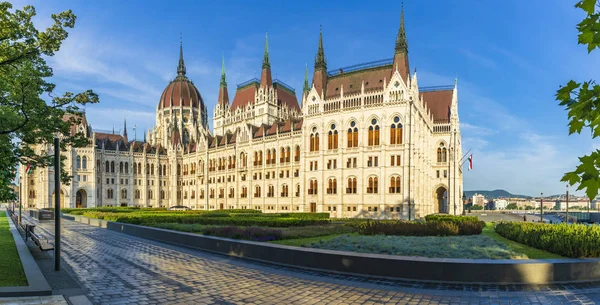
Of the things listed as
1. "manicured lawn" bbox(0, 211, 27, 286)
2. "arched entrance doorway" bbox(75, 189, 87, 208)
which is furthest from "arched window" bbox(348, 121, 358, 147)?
"arched entrance doorway" bbox(75, 189, 87, 208)

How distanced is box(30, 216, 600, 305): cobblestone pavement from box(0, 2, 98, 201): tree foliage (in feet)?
18.6

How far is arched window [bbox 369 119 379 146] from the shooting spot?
54.6 meters

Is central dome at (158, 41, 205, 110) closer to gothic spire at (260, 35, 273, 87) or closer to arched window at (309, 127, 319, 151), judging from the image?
gothic spire at (260, 35, 273, 87)

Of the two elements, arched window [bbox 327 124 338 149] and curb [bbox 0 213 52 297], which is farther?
arched window [bbox 327 124 338 149]

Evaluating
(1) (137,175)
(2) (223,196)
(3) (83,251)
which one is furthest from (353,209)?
(1) (137,175)

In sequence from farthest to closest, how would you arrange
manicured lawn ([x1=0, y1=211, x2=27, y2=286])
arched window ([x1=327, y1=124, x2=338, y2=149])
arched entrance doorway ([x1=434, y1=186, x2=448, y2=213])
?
arched entrance doorway ([x1=434, y1=186, x2=448, y2=213]) → arched window ([x1=327, y1=124, x2=338, y2=149]) → manicured lawn ([x1=0, y1=211, x2=27, y2=286])

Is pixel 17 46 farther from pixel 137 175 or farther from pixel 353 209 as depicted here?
pixel 137 175

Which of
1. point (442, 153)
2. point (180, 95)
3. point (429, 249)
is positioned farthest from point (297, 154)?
point (180, 95)

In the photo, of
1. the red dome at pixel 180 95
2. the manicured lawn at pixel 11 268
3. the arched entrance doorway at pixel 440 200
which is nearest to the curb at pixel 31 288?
the manicured lawn at pixel 11 268

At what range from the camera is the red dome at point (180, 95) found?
4405 inches

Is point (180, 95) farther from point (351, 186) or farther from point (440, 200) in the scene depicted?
point (440, 200)

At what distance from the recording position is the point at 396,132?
53031 millimetres

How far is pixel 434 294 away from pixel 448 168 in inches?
2182

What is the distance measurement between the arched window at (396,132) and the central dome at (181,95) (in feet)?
250
